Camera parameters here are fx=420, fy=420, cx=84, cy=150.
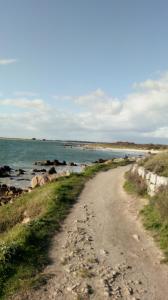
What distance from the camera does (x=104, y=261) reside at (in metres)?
13.7

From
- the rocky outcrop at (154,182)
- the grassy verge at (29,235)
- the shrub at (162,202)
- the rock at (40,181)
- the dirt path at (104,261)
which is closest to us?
the dirt path at (104,261)

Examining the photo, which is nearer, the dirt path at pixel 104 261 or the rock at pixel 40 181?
the dirt path at pixel 104 261

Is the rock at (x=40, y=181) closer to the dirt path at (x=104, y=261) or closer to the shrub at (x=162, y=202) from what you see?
the dirt path at (x=104, y=261)

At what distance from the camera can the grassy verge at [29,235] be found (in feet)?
39.0

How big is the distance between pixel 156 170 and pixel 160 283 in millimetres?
14227

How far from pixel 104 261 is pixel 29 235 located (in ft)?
11.3

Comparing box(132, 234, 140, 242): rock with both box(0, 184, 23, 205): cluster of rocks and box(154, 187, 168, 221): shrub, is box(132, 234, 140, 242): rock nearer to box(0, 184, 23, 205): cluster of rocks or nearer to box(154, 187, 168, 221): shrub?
box(154, 187, 168, 221): shrub

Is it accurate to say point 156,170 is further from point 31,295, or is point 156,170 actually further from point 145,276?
point 31,295

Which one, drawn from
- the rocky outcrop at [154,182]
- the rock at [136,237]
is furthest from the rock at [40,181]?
the rock at [136,237]

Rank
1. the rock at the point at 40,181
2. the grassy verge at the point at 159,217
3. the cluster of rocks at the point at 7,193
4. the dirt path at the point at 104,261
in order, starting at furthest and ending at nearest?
the rock at the point at 40,181 < the cluster of rocks at the point at 7,193 < the grassy verge at the point at 159,217 < the dirt path at the point at 104,261

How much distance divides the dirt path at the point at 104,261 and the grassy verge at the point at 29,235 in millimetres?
458

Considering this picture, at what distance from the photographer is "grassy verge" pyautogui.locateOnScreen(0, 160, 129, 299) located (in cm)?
1189

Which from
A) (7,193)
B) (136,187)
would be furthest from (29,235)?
(7,193)

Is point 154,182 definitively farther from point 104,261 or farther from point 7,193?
point 7,193
